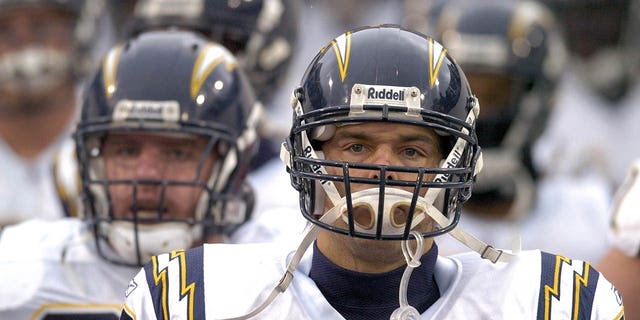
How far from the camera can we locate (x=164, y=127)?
368 cm

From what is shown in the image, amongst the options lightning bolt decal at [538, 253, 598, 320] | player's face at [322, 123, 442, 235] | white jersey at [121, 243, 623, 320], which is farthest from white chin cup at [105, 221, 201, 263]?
lightning bolt decal at [538, 253, 598, 320]

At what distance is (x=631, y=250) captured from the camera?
3627 mm

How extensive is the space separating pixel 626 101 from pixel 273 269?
6866 millimetres

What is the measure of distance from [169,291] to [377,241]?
0.48m

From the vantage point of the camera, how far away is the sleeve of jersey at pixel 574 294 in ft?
9.25

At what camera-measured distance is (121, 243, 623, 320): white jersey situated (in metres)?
2.82

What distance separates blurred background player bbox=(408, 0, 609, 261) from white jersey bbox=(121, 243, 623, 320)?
2.59 m

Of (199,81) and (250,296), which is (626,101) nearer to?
(199,81)

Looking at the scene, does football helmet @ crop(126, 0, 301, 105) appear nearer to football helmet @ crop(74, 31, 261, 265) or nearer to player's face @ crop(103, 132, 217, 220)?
football helmet @ crop(74, 31, 261, 265)

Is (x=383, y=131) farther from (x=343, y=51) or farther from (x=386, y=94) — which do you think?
(x=343, y=51)

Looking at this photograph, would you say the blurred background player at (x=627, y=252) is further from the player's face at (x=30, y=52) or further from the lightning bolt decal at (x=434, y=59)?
the player's face at (x=30, y=52)

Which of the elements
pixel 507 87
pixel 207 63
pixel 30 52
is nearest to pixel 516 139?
pixel 507 87

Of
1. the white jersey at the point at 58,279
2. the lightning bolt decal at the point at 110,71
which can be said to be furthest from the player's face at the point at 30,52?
the white jersey at the point at 58,279

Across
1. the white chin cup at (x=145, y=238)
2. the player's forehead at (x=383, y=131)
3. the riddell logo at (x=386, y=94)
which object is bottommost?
the white chin cup at (x=145, y=238)
